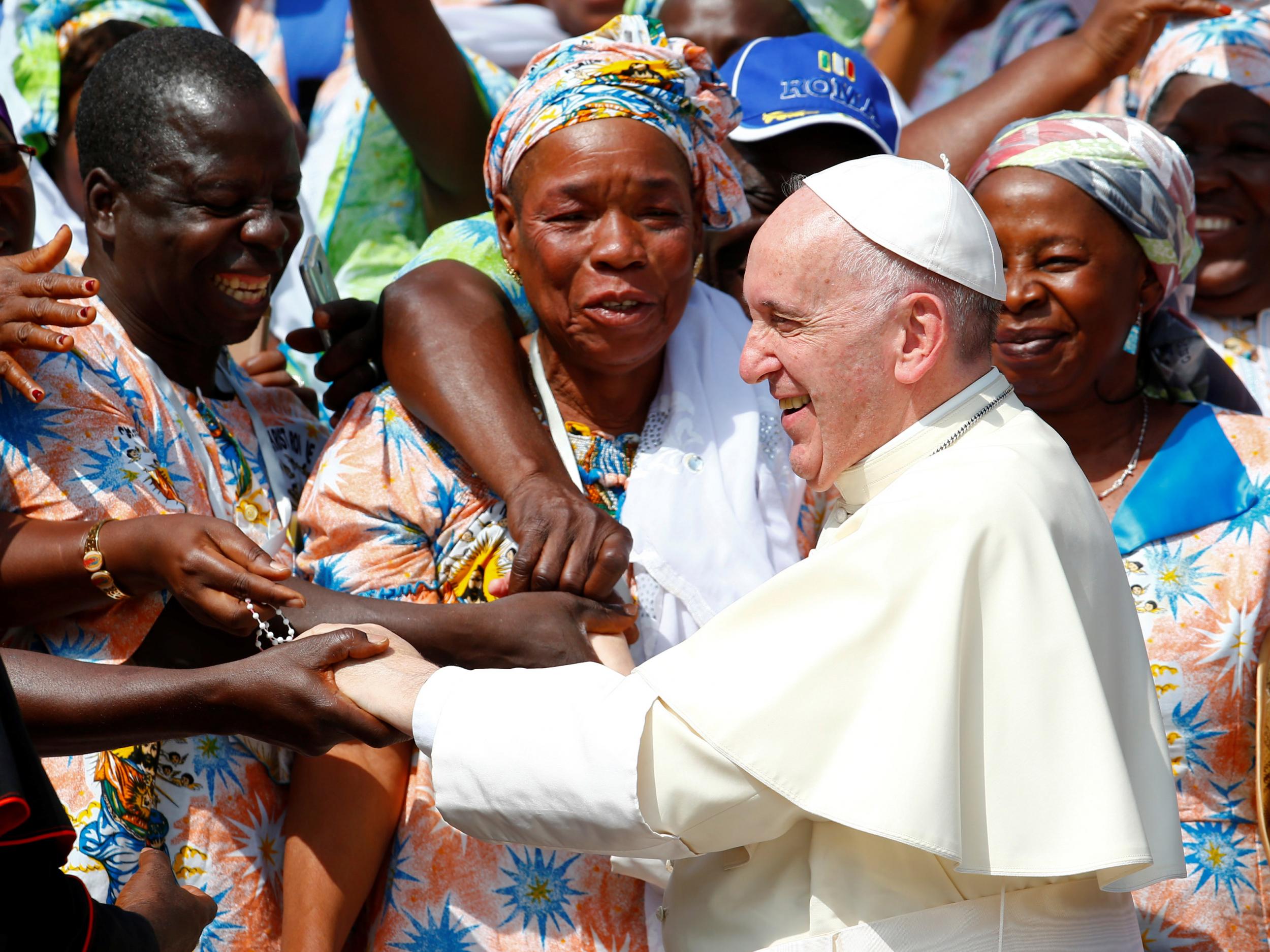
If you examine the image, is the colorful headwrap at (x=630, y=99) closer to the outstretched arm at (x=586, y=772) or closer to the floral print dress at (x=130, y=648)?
the floral print dress at (x=130, y=648)

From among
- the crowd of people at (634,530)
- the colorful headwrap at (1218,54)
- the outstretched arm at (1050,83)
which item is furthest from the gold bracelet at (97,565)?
the colorful headwrap at (1218,54)

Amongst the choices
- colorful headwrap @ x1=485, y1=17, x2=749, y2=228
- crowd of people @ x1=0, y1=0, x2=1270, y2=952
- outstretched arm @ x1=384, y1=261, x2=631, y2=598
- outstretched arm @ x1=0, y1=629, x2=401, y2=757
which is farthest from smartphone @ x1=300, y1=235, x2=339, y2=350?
outstretched arm @ x1=0, y1=629, x2=401, y2=757

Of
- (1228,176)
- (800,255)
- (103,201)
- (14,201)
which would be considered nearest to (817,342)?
(800,255)

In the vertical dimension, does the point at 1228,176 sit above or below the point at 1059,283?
below

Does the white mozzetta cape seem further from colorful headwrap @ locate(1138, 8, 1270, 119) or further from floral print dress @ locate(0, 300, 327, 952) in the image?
colorful headwrap @ locate(1138, 8, 1270, 119)

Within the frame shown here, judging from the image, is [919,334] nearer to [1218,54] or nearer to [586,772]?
[586,772]

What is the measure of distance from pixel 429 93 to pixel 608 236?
5.38ft

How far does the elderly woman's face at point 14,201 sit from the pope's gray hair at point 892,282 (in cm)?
213

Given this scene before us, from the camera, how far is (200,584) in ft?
8.58

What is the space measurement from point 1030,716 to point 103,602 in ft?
5.81

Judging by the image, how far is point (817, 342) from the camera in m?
2.56

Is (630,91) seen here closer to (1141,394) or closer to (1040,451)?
(1040,451)

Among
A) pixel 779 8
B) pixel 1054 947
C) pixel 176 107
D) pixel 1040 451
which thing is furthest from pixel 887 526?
pixel 779 8

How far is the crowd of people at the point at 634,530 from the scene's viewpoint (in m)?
2.25
